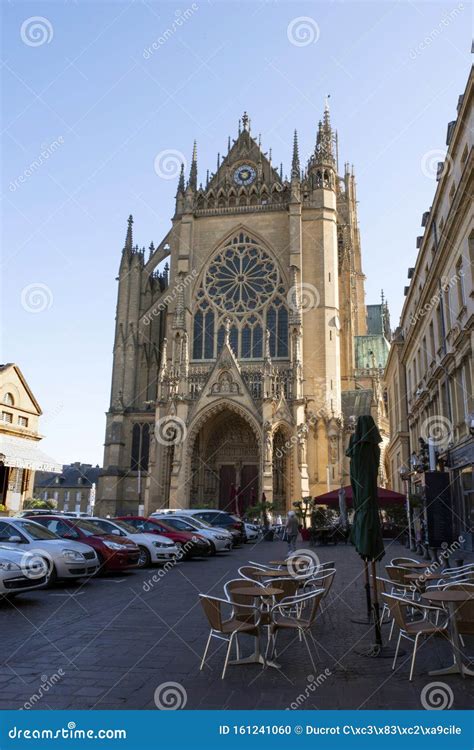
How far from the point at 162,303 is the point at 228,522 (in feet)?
67.4

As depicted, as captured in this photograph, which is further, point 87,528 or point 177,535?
point 177,535

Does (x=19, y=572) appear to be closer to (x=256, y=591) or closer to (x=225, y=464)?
(x=256, y=591)

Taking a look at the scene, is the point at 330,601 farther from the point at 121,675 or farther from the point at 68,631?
the point at 121,675

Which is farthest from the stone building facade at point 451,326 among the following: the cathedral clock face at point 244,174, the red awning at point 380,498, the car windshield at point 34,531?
the cathedral clock face at point 244,174

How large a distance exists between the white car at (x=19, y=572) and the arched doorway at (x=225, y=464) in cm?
2668

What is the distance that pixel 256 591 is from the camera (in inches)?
258

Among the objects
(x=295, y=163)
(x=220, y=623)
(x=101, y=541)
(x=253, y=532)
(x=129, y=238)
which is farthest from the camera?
(x=129, y=238)

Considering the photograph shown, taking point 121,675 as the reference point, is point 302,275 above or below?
above

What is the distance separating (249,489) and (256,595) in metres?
32.1

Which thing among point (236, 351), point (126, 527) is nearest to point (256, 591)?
point (126, 527)

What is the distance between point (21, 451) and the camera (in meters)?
30.8

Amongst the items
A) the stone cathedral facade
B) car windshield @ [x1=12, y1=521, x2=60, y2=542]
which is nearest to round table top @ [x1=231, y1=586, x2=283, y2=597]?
car windshield @ [x1=12, y1=521, x2=60, y2=542]

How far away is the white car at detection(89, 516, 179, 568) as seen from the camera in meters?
15.9

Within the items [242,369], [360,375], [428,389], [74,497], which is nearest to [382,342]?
[360,375]
